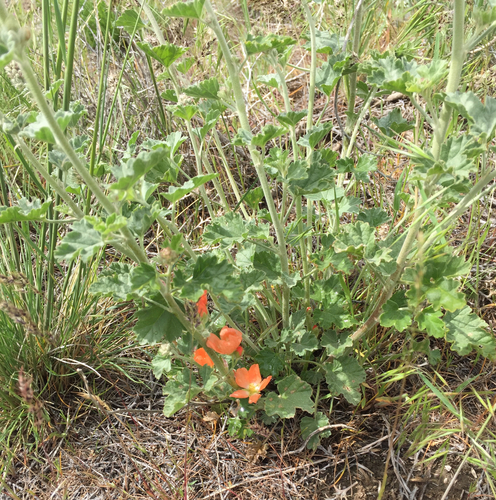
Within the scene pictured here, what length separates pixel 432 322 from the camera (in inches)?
44.1

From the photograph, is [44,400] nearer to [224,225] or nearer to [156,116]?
[224,225]

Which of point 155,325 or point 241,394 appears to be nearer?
point 155,325

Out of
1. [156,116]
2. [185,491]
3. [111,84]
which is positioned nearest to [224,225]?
[185,491]

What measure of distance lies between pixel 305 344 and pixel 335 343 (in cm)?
9

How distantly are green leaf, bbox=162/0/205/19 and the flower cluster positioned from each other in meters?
0.77

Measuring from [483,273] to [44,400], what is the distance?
158 centimetres

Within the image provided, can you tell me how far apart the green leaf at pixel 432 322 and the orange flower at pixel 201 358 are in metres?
0.55

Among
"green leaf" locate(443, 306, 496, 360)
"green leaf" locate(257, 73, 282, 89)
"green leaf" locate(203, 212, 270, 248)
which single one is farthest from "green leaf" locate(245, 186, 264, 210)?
"green leaf" locate(443, 306, 496, 360)

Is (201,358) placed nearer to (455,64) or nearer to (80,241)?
(80,241)

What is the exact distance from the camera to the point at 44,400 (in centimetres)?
159

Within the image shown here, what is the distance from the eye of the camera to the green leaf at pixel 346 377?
53.0 inches

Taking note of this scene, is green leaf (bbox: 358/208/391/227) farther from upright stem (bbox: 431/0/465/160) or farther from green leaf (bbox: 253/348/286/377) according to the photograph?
green leaf (bbox: 253/348/286/377)

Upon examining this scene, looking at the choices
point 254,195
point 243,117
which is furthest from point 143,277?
point 254,195

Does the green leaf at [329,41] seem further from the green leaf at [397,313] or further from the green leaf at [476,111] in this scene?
the green leaf at [397,313]
